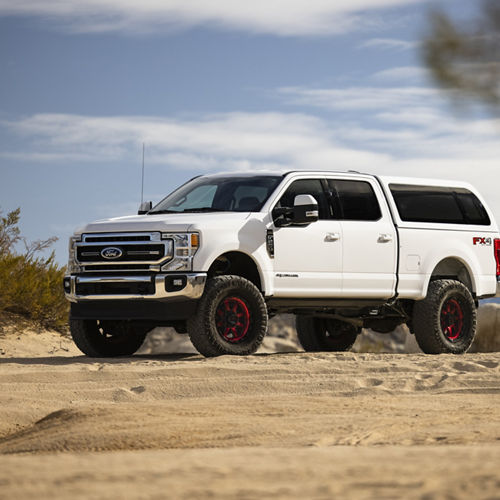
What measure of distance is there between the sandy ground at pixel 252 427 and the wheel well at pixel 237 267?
3.03 ft

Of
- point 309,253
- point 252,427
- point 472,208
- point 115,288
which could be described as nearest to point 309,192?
point 309,253

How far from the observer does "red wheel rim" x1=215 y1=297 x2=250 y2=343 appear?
1140 cm

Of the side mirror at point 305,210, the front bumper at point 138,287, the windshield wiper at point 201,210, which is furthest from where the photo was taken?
the windshield wiper at point 201,210

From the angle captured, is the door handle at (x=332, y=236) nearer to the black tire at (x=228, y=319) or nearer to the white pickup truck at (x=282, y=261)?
the white pickup truck at (x=282, y=261)

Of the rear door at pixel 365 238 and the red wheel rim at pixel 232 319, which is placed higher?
the rear door at pixel 365 238

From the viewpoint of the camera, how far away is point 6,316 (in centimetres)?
1636

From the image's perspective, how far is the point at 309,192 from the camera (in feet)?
40.6

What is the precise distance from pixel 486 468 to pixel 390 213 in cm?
842

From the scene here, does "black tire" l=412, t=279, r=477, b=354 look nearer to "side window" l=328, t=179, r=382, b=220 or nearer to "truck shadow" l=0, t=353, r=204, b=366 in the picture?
"side window" l=328, t=179, r=382, b=220

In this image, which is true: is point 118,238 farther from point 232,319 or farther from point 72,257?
point 232,319

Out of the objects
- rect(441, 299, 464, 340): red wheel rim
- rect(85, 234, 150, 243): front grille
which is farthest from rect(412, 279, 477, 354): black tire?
rect(85, 234, 150, 243): front grille

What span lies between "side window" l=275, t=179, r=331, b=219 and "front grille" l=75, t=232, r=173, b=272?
1626 millimetres

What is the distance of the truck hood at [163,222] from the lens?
11.2 metres

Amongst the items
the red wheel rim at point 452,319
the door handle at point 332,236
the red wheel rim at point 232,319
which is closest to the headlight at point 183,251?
the red wheel rim at point 232,319
